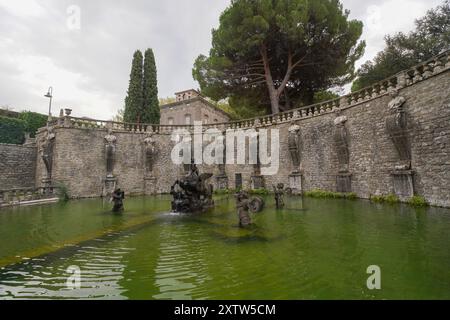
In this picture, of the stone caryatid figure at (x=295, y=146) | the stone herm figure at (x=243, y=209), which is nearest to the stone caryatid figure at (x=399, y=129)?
the stone caryatid figure at (x=295, y=146)

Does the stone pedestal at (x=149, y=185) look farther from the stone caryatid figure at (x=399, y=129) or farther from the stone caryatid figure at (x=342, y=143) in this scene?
the stone caryatid figure at (x=399, y=129)

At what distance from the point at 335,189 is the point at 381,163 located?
3.26 m

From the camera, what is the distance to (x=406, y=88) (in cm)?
1109

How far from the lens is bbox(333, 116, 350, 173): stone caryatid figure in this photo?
46.5 ft

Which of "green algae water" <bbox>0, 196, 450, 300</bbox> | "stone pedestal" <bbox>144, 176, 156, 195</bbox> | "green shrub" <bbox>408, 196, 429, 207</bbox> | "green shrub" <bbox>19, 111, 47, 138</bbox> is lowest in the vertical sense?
"green algae water" <bbox>0, 196, 450, 300</bbox>

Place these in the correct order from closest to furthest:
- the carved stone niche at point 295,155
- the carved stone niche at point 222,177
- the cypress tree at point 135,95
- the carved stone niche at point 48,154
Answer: the carved stone niche at point 295,155 < the carved stone niche at point 48,154 < the carved stone niche at point 222,177 < the cypress tree at point 135,95

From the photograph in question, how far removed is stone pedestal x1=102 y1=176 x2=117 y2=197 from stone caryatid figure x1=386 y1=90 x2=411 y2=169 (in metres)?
18.8

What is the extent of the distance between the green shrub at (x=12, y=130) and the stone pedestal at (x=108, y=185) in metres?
13.2

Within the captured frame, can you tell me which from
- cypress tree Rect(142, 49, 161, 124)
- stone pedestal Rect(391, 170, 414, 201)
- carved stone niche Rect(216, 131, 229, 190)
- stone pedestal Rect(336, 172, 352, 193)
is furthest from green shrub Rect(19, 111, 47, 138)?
stone pedestal Rect(391, 170, 414, 201)

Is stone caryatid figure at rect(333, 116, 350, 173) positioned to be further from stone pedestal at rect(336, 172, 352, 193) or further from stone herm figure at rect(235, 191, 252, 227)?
stone herm figure at rect(235, 191, 252, 227)

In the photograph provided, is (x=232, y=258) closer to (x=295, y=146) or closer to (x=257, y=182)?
(x=295, y=146)

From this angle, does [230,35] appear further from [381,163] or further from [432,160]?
[432,160]

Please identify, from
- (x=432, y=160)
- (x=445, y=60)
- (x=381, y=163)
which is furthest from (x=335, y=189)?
(x=445, y=60)

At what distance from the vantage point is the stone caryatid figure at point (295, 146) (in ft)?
55.2
